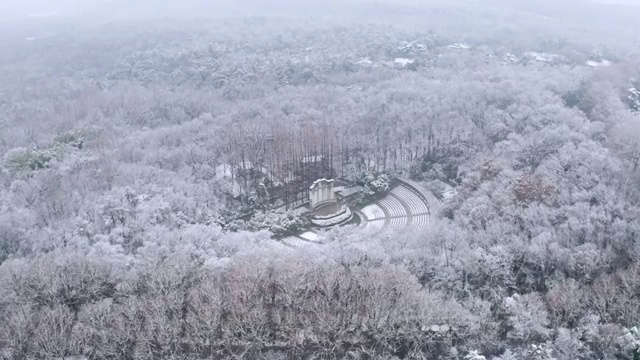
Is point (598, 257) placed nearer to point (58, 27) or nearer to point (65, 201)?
point (65, 201)

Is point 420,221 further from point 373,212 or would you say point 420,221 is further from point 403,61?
point 403,61

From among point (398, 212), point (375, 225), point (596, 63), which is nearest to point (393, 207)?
point (398, 212)

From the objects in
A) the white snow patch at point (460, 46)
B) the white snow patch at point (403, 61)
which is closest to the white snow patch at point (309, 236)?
the white snow patch at point (403, 61)

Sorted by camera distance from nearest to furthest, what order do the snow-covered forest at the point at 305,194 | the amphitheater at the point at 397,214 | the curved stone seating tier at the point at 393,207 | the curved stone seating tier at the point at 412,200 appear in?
the snow-covered forest at the point at 305,194
the amphitheater at the point at 397,214
the curved stone seating tier at the point at 393,207
the curved stone seating tier at the point at 412,200

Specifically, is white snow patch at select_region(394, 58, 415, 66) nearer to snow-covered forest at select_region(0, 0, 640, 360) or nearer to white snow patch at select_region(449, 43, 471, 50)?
snow-covered forest at select_region(0, 0, 640, 360)

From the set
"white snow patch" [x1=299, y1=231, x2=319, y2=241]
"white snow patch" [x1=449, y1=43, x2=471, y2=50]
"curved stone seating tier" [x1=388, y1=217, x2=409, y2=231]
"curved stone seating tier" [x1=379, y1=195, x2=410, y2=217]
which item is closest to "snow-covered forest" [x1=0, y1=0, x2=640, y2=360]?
"white snow patch" [x1=299, y1=231, x2=319, y2=241]

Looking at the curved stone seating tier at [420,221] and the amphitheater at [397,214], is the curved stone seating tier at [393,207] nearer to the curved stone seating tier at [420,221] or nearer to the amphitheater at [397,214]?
the amphitheater at [397,214]

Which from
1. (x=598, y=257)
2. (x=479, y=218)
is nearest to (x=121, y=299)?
(x=479, y=218)
